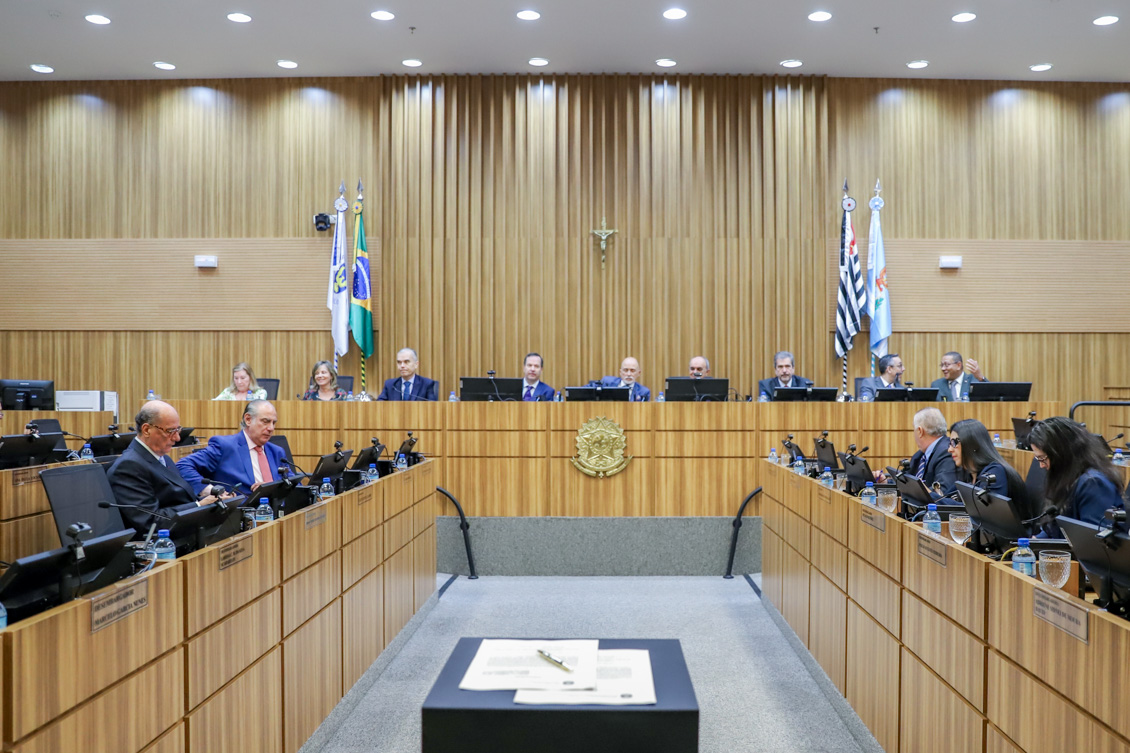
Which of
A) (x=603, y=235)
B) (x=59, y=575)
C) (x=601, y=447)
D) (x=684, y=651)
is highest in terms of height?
(x=603, y=235)

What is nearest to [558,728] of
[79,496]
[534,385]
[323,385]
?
[79,496]

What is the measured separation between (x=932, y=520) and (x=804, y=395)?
4.03m

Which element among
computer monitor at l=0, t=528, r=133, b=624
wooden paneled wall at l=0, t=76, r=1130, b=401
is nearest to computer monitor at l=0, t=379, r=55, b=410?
wooden paneled wall at l=0, t=76, r=1130, b=401

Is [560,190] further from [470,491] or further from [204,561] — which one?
[204,561]

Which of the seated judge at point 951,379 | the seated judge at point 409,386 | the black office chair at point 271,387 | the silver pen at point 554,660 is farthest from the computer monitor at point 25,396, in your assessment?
the seated judge at point 951,379

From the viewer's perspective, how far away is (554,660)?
1938 mm

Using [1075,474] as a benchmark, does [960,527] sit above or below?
below

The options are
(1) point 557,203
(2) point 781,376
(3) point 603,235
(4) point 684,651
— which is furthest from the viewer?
(1) point 557,203

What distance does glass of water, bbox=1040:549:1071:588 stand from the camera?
7.38 feet

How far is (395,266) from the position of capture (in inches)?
366

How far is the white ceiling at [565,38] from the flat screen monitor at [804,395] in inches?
136

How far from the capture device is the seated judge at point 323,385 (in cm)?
741

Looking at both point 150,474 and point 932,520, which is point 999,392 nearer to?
point 932,520

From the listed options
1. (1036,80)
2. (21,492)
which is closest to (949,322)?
(1036,80)
